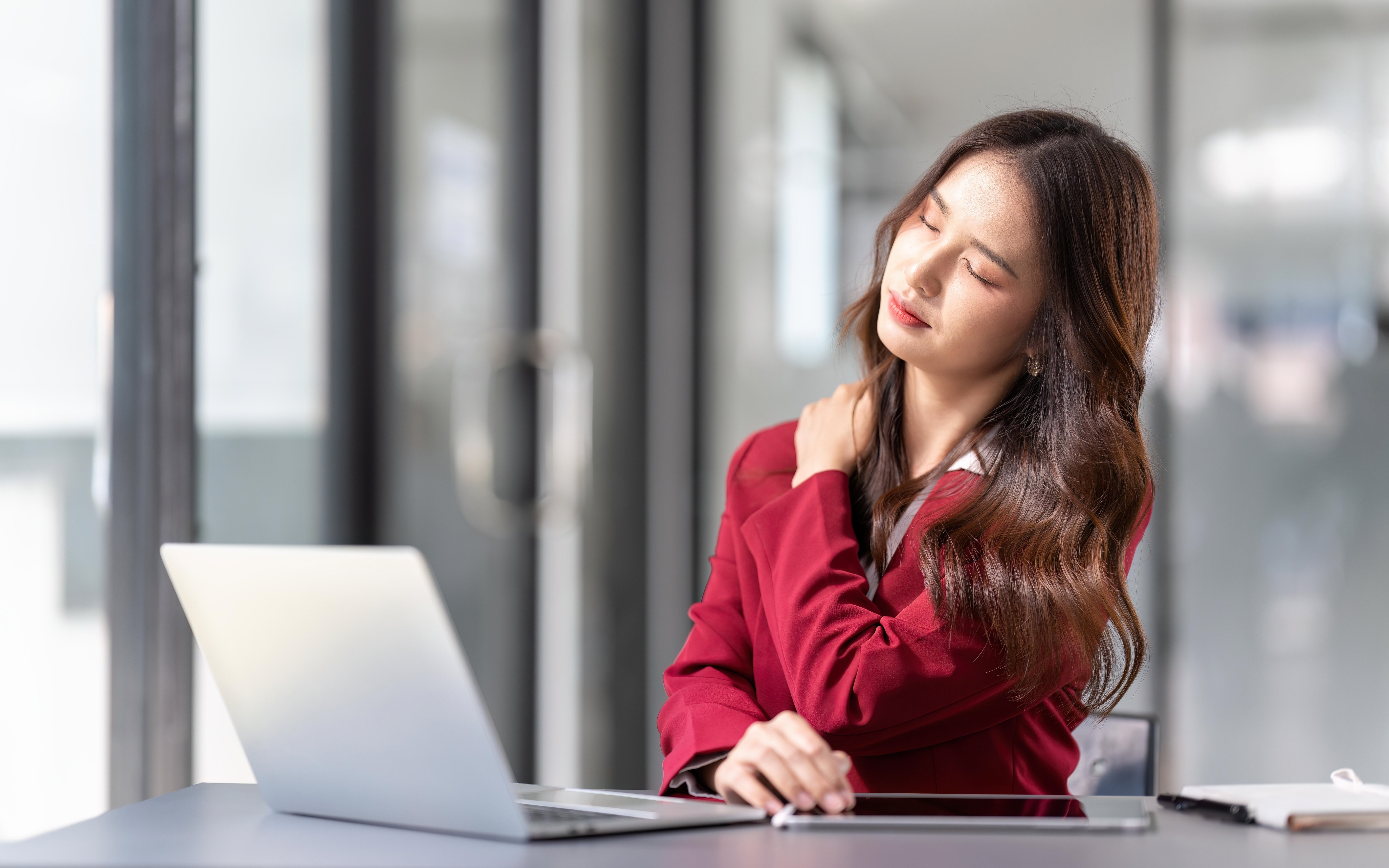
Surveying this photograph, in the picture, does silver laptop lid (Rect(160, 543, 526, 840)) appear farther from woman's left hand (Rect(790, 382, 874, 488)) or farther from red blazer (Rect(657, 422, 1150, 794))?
woman's left hand (Rect(790, 382, 874, 488))

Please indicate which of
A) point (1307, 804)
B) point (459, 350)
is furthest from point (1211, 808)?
point (459, 350)

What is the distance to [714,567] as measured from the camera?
4.59ft

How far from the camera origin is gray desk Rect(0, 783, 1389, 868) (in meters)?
0.80

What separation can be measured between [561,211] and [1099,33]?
146 cm

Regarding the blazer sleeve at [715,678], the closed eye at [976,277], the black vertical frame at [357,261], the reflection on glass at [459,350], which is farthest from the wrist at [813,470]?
the reflection on glass at [459,350]

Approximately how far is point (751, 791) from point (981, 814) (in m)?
0.18

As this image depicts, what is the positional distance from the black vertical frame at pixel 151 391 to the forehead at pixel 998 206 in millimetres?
1084

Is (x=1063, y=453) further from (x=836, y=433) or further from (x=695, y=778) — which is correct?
(x=695, y=778)

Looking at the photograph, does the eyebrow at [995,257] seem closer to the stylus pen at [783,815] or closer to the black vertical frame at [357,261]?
the stylus pen at [783,815]

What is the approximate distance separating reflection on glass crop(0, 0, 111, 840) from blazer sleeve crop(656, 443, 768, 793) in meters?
0.78

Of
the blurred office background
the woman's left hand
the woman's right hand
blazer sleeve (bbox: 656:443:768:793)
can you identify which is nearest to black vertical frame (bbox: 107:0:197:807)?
the blurred office background

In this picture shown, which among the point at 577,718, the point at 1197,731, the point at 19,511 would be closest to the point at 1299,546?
the point at 1197,731

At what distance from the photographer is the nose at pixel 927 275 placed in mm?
1221

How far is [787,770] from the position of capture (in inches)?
38.8
